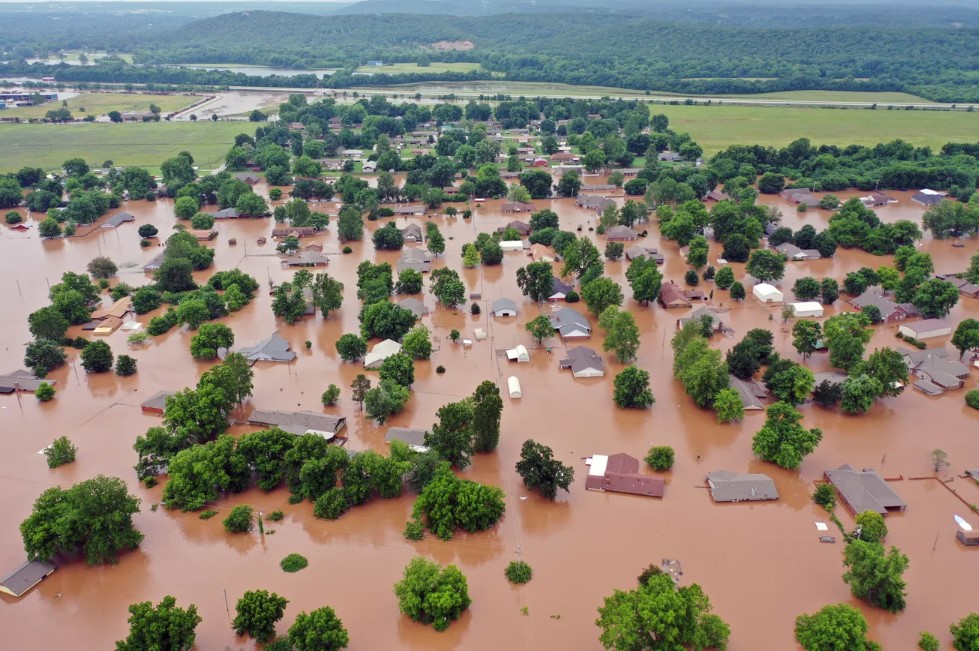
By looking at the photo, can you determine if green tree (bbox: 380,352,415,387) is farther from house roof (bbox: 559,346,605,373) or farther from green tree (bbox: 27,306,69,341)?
green tree (bbox: 27,306,69,341)

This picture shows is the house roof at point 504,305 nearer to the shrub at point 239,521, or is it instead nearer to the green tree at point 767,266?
the green tree at point 767,266

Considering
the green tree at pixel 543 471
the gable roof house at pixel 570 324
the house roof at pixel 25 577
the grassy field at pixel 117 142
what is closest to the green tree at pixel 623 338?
the gable roof house at pixel 570 324

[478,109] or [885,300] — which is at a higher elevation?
[478,109]

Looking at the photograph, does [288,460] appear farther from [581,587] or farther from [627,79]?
[627,79]

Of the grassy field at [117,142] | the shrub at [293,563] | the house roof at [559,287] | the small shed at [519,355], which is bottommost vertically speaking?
the shrub at [293,563]

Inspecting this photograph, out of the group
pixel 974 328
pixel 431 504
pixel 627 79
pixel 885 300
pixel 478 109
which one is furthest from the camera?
pixel 627 79

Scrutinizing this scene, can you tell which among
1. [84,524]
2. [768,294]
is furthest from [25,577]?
[768,294]

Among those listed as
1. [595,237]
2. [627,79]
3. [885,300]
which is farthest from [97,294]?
[627,79]
